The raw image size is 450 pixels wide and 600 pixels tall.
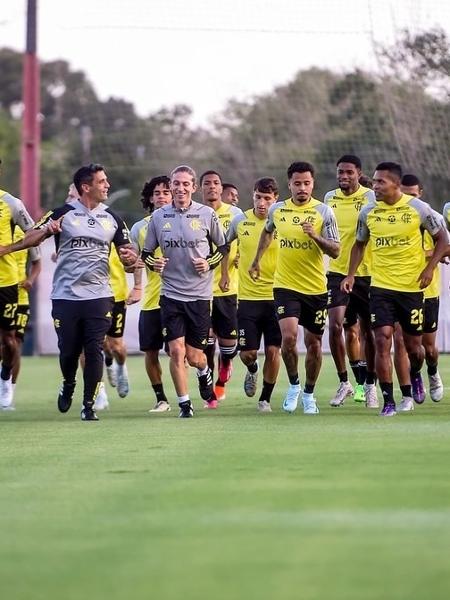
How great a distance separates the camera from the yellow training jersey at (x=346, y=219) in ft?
55.9

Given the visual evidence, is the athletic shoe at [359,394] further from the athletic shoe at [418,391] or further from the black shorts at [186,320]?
the black shorts at [186,320]

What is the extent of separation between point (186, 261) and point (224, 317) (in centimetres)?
277

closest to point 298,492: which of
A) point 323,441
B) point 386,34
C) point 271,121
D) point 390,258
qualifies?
point 323,441

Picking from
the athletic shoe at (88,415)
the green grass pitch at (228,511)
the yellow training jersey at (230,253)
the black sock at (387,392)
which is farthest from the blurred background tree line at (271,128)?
the green grass pitch at (228,511)

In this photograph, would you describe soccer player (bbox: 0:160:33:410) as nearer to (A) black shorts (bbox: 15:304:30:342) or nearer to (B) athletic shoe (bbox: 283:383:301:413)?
(A) black shorts (bbox: 15:304:30:342)

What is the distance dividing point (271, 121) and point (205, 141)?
2896cm

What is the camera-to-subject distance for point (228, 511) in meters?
8.07

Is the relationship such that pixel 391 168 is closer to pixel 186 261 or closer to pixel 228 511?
pixel 186 261

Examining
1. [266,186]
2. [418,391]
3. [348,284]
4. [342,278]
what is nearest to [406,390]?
[348,284]

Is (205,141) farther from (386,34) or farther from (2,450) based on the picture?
(2,450)

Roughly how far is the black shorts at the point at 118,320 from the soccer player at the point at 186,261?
116 inches

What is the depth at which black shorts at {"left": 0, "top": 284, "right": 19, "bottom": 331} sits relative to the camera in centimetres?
1681

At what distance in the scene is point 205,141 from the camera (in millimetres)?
82250

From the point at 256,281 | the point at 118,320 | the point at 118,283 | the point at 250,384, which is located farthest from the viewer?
the point at 118,320
